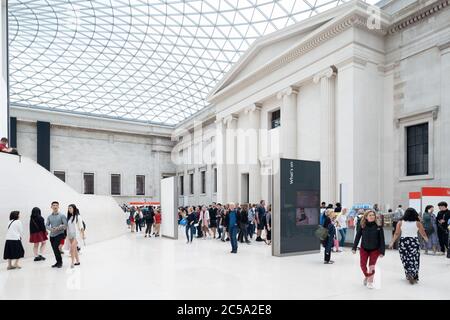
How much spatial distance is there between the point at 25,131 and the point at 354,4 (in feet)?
133

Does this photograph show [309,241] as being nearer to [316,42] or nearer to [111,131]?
[316,42]

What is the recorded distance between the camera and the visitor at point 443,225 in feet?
36.8

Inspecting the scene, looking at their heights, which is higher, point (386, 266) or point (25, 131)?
point (25, 131)

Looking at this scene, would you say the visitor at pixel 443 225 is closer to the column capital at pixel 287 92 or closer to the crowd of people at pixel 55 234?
the crowd of people at pixel 55 234

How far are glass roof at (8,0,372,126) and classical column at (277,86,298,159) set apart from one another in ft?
21.8

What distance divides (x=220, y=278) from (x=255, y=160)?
22.5 metres

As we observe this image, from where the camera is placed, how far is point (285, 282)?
770 cm

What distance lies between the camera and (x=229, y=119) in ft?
111

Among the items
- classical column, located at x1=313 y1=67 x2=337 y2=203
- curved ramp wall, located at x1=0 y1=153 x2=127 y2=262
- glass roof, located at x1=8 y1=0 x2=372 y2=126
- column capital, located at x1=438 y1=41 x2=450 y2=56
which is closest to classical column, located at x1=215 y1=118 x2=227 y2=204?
glass roof, located at x1=8 y1=0 x2=372 y2=126

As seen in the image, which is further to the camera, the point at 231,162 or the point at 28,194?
the point at 231,162

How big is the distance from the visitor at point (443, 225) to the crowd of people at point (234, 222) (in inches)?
242

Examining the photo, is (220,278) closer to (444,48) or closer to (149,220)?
(149,220)

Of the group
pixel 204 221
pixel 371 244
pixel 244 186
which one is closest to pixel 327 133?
pixel 204 221
